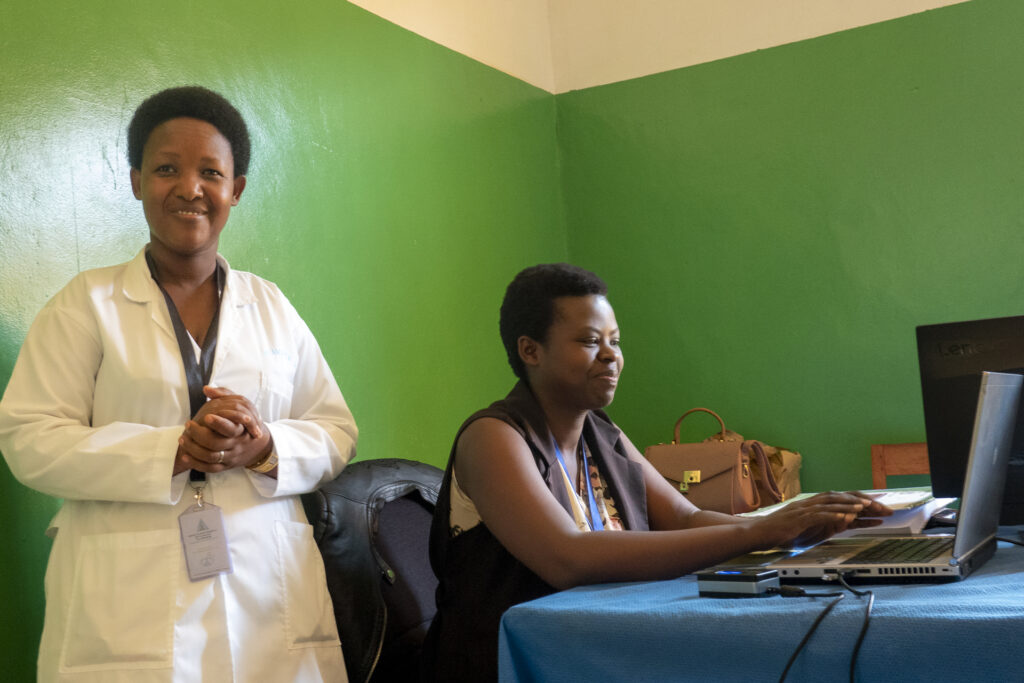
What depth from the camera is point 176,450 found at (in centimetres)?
167

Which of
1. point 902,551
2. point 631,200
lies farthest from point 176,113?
point 631,200

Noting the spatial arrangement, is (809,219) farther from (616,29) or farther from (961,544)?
(961,544)

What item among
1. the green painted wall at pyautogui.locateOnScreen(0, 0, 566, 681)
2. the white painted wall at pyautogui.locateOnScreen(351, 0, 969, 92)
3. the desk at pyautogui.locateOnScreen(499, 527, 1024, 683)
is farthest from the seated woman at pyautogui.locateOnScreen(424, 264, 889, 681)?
the white painted wall at pyautogui.locateOnScreen(351, 0, 969, 92)

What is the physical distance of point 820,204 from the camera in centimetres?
395

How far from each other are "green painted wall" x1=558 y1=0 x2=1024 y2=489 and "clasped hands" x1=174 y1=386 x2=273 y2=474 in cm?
272

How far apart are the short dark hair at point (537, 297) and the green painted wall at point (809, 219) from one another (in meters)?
2.12

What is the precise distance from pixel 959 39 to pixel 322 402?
115 inches

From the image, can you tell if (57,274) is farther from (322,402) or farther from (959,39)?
(959,39)

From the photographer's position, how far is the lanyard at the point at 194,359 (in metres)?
1.79

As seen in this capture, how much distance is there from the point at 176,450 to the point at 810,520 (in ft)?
3.37

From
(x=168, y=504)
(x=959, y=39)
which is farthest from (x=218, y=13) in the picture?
(x=959, y=39)

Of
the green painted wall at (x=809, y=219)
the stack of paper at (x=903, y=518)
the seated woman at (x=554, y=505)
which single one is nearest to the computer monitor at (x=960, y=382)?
the stack of paper at (x=903, y=518)

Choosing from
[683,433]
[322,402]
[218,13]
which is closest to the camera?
[322,402]

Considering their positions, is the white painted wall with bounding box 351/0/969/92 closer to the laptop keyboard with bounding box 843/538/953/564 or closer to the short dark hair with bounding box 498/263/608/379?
the short dark hair with bounding box 498/263/608/379
